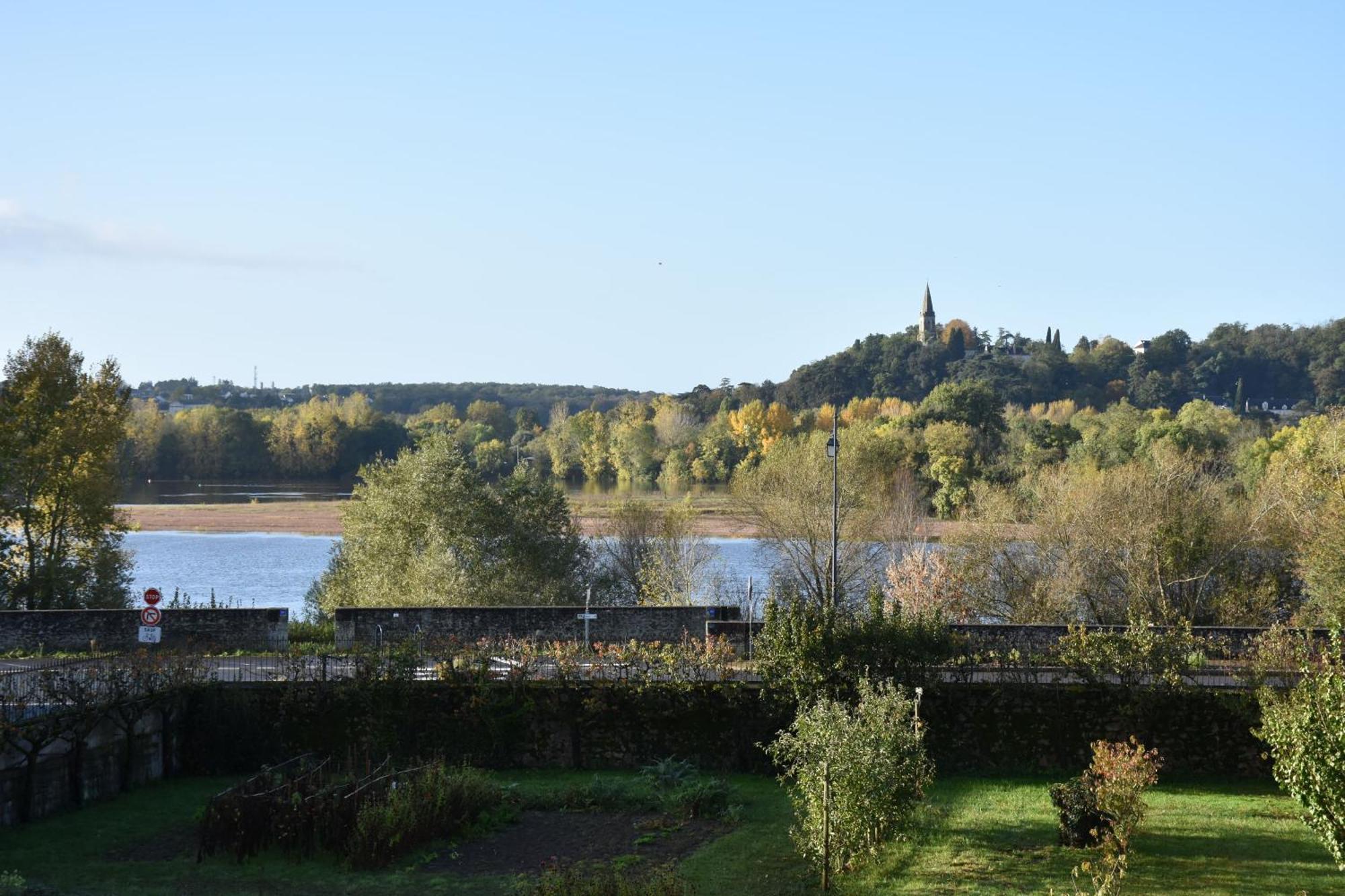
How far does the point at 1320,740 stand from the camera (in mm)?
12961

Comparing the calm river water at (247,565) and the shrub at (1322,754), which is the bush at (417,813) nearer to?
the shrub at (1322,754)

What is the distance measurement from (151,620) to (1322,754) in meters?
20.1

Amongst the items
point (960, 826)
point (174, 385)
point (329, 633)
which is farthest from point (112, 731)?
point (174, 385)

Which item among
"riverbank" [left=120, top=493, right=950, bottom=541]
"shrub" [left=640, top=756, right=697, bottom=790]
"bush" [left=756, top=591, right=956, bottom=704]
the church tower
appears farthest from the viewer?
the church tower

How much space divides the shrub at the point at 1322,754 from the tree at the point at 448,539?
24.7m

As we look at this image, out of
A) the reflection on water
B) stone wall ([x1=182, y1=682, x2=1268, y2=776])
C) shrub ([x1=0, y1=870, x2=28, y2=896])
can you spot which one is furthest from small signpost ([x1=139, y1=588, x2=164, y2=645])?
the reflection on water

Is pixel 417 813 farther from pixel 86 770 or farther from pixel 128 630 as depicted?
pixel 128 630

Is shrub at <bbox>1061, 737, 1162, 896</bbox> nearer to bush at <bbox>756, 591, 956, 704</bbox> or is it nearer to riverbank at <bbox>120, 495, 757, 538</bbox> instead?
bush at <bbox>756, 591, 956, 704</bbox>

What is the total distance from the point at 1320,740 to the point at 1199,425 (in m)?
54.6

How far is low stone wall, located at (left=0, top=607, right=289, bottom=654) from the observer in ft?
88.1

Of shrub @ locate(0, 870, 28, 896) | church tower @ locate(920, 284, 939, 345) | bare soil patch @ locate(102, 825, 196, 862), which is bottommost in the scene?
bare soil patch @ locate(102, 825, 196, 862)

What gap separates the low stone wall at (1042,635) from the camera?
80.1ft

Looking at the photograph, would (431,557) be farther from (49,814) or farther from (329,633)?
(49,814)

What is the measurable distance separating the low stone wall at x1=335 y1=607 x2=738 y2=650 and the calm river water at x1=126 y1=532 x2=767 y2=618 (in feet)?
42.0
